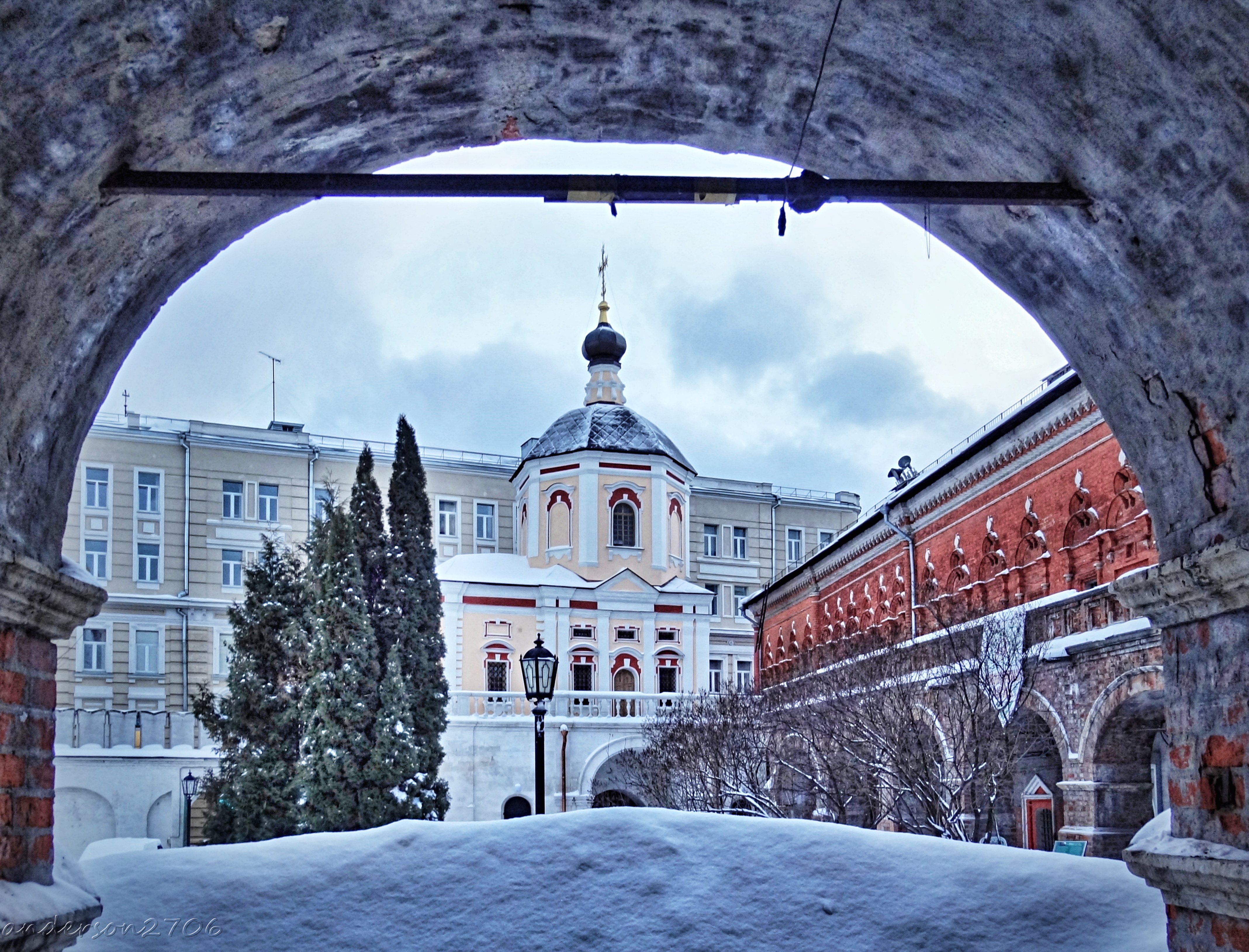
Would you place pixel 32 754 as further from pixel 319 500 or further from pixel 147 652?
pixel 319 500

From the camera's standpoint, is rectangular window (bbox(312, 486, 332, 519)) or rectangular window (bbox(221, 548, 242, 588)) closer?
rectangular window (bbox(221, 548, 242, 588))

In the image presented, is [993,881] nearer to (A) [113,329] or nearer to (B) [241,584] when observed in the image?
(A) [113,329]

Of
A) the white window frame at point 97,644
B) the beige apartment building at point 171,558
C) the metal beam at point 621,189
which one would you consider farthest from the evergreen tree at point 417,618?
the metal beam at point 621,189

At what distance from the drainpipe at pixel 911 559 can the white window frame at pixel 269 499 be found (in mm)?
20269

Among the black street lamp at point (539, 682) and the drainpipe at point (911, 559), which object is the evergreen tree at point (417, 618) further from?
the black street lamp at point (539, 682)

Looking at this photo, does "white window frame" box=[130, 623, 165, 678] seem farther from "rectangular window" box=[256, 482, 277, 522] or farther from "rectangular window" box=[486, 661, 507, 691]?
"rectangular window" box=[486, 661, 507, 691]

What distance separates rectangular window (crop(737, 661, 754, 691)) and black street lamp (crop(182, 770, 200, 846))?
14382 mm

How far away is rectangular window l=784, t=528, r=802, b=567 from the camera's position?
5219cm

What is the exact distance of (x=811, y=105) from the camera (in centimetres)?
532

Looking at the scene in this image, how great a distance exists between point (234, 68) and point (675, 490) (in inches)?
1580

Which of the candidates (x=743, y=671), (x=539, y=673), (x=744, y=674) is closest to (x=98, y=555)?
(x=744, y=674)

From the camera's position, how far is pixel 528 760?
3631 centimetres

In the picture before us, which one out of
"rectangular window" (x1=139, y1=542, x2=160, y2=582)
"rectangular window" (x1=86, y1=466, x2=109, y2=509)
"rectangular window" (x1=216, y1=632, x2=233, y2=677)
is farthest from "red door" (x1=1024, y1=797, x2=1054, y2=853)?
"rectangular window" (x1=86, y1=466, x2=109, y2=509)

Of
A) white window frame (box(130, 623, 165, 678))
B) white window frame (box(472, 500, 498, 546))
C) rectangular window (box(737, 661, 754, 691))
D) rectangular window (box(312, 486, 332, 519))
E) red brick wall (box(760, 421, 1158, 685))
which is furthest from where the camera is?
white window frame (box(472, 500, 498, 546))
